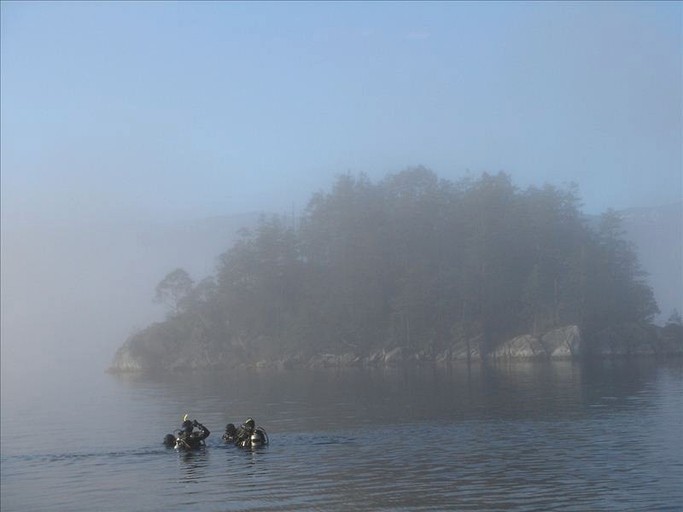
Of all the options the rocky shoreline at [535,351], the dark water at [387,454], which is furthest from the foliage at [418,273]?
the dark water at [387,454]

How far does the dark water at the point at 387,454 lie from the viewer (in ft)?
78.9

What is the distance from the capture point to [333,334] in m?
112

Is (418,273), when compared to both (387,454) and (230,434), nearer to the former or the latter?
(230,434)

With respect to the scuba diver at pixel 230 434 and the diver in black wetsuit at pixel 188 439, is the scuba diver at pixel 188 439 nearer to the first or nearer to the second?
the diver in black wetsuit at pixel 188 439

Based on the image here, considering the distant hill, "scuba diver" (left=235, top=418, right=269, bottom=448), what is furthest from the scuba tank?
the distant hill

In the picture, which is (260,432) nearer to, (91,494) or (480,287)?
(91,494)

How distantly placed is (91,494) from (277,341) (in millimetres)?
89736

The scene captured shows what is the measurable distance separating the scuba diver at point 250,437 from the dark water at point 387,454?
1.69 feet

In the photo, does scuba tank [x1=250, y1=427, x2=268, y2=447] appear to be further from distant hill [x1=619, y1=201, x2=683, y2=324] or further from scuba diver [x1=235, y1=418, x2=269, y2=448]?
distant hill [x1=619, y1=201, x2=683, y2=324]

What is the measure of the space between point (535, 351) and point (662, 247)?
22.4 m

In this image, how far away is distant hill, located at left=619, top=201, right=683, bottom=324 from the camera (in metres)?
96.9

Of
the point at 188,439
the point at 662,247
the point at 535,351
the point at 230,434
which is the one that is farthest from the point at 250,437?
Answer: the point at 662,247

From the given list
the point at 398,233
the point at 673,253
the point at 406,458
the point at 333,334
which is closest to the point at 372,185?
the point at 398,233

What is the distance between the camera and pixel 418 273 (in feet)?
356
